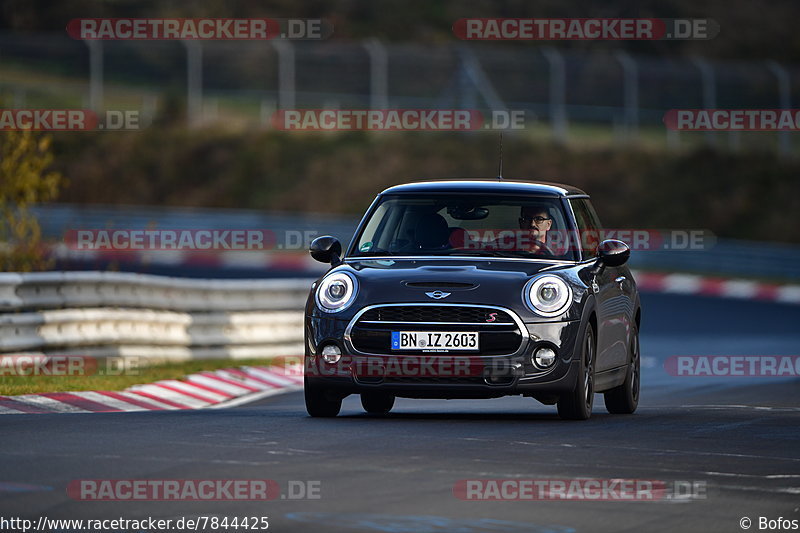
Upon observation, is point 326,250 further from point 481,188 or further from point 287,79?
point 287,79

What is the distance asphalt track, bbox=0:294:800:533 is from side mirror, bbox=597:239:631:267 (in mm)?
1114

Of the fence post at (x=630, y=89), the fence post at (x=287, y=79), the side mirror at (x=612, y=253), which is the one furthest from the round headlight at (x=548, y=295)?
the fence post at (x=287, y=79)

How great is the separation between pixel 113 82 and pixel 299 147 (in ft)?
19.9

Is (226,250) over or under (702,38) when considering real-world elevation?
under

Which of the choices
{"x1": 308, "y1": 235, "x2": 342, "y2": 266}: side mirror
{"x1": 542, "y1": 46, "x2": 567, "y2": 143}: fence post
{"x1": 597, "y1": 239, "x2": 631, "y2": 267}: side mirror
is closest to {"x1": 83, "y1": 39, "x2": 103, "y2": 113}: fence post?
{"x1": 542, "y1": 46, "x2": 567, "y2": 143}: fence post

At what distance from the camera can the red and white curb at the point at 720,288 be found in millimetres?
32062

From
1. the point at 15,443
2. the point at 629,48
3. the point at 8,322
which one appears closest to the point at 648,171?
the point at 629,48

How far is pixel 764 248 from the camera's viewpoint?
1384 inches

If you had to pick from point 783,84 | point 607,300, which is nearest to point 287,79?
point 783,84

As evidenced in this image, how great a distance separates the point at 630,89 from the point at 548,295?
3171 cm

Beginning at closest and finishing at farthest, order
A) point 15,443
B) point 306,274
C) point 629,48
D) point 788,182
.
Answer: point 15,443 < point 306,274 < point 788,182 < point 629,48

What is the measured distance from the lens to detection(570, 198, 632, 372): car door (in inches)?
460

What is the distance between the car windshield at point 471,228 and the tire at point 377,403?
3.44ft

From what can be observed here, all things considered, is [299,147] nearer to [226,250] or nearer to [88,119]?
[88,119]
